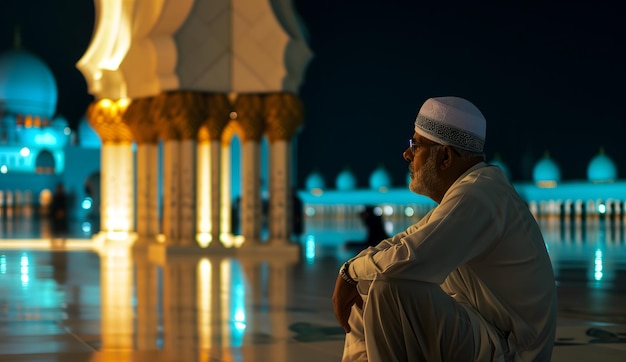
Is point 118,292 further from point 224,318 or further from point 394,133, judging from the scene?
point 394,133

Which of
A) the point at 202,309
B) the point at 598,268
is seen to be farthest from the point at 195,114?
the point at 202,309

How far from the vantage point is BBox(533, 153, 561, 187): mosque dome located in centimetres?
3266

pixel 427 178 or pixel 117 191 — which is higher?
pixel 427 178

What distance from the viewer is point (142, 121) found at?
9.63 metres

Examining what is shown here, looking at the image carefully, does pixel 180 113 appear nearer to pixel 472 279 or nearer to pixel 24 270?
pixel 24 270

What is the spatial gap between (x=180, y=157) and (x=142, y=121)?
81cm

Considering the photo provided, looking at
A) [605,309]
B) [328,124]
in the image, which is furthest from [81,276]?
[328,124]

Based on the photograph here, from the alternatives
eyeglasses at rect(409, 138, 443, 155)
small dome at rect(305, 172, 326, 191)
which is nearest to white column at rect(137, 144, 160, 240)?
eyeglasses at rect(409, 138, 443, 155)

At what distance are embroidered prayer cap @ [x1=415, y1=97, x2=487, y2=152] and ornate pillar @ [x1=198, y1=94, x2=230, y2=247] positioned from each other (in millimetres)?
6922

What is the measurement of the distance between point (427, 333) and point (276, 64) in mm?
7106

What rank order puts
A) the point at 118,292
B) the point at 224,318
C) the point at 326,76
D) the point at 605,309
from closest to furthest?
the point at 224,318
the point at 605,309
the point at 118,292
the point at 326,76

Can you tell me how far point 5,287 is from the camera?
19.3 ft

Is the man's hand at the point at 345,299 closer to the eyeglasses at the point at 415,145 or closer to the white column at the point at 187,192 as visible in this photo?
the eyeglasses at the point at 415,145

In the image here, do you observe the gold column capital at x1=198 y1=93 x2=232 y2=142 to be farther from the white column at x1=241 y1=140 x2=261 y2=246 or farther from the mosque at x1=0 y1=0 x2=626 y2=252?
the white column at x1=241 y1=140 x2=261 y2=246
